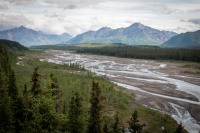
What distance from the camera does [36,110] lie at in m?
22.1

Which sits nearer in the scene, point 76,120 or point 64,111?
point 76,120

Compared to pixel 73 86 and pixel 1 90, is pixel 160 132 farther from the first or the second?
pixel 73 86

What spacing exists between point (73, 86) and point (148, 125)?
110 feet

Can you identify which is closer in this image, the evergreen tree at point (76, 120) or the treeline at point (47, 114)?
the treeline at point (47, 114)

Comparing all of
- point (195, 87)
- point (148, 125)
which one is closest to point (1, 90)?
point (148, 125)

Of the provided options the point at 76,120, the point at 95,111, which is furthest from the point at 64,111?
the point at 95,111

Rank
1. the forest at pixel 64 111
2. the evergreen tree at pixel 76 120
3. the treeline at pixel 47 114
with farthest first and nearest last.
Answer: the evergreen tree at pixel 76 120 < the forest at pixel 64 111 < the treeline at pixel 47 114

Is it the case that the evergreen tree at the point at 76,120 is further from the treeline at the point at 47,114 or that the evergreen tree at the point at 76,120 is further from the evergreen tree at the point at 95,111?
the evergreen tree at the point at 95,111

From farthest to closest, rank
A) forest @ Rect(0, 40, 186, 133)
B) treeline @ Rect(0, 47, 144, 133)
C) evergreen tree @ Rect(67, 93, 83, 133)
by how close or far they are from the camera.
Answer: evergreen tree @ Rect(67, 93, 83, 133)
forest @ Rect(0, 40, 186, 133)
treeline @ Rect(0, 47, 144, 133)

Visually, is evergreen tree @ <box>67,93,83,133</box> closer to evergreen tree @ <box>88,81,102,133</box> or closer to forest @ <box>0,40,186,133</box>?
forest @ <box>0,40,186,133</box>

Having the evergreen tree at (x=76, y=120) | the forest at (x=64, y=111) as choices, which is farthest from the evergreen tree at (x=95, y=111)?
Result: the evergreen tree at (x=76, y=120)

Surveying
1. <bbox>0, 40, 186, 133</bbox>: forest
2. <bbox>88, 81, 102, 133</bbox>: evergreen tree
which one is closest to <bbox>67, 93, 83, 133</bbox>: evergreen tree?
<bbox>0, 40, 186, 133</bbox>: forest

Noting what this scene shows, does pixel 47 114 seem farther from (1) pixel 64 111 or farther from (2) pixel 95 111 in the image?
(1) pixel 64 111

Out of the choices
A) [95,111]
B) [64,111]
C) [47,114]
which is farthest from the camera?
[64,111]
